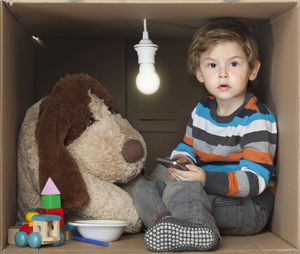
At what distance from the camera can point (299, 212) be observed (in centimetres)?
88

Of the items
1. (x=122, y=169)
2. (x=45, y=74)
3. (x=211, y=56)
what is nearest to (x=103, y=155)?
(x=122, y=169)

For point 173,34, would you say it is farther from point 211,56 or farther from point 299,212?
point 299,212

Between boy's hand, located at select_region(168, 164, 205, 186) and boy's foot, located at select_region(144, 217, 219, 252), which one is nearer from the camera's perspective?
boy's foot, located at select_region(144, 217, 219, 252)

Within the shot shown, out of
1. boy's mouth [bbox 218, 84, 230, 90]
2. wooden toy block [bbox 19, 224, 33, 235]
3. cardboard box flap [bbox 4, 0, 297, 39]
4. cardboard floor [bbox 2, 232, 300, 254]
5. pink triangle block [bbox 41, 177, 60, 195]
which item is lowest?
cardboard floor [bbox 2, 232, 300, 254]

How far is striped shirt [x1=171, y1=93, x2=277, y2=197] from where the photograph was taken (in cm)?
99

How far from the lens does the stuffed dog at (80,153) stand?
96 cm

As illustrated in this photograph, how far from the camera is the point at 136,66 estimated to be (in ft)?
4.57

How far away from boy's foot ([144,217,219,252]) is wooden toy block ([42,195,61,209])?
0.20 m

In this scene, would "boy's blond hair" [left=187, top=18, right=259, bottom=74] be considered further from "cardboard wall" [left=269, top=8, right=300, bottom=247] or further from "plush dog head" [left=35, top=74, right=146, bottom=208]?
"plush dog head" [left=35, top=74, right=146, bottom=208]

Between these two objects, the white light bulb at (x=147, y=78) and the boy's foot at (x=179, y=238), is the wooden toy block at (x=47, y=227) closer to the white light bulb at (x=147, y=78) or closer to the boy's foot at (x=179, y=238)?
the boy's foot at (x=179, y=238)

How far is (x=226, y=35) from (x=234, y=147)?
0.24m

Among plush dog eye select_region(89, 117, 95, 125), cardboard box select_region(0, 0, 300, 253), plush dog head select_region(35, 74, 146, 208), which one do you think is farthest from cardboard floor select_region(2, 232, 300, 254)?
plush dog eye select_region(89, 117, 95, 125)

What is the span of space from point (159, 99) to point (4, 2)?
0.60 metres

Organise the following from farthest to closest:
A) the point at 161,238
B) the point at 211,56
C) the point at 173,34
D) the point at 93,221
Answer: the point at 173,34
the point at 211,56
the point at 93,221
the point at 161,238
